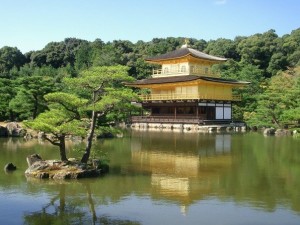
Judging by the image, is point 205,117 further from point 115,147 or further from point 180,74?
point 115,147

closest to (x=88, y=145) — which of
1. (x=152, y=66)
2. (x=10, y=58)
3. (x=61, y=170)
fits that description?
(x=61, y=170)

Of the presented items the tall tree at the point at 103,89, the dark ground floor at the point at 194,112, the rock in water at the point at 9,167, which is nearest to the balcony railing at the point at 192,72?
the dark ground floor at the point at 194,112

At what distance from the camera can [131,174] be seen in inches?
543

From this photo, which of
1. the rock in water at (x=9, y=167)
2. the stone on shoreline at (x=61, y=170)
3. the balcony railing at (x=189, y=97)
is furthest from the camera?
the balcony railing at (x=189, y=97)

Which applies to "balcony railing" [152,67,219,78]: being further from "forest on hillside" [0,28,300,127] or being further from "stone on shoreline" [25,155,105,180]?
"stone on shoreline" [25,155,105,180]

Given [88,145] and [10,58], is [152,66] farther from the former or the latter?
[88,145]

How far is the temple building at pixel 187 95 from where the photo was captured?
41.1 meters

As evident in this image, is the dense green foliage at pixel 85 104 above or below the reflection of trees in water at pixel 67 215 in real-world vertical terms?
above

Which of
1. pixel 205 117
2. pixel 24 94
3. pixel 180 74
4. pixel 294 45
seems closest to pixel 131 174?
pixel 24 94

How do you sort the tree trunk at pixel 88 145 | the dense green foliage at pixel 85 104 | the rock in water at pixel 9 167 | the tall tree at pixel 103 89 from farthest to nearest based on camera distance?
1. the rock in water at pixel 9 167
2. the tall tree at pixel 103 89
3. the tree trunk at pixel 88 145
4. the dense green foliage at pixel 85 104

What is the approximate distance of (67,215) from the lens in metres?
9.00

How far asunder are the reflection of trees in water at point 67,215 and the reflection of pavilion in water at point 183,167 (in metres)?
1.93

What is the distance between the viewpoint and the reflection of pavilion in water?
11.3m

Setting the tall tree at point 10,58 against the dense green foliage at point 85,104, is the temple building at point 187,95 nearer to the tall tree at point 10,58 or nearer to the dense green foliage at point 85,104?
the dense green foliage at point 85,104
